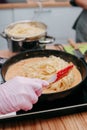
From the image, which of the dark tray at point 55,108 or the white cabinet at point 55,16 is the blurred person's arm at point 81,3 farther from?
the dark tray at point 55,108

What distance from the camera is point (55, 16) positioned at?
2131mm

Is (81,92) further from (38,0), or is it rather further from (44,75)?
(38,0)

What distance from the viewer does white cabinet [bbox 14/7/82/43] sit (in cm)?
207

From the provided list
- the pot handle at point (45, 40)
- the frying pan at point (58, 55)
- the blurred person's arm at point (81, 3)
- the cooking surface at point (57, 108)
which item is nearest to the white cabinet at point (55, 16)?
the blurred person's arm at point (81, 3)

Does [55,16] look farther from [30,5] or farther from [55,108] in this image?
[55,108]

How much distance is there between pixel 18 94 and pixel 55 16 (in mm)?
1534

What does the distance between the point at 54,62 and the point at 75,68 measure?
0.09m

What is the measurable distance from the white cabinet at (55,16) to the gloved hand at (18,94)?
1433mm

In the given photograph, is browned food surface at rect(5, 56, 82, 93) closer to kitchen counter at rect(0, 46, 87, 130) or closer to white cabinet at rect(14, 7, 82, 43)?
kitchen counter at rect(0, 46, 87, 130)

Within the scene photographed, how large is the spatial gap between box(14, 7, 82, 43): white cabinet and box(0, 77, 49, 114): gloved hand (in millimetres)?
1433

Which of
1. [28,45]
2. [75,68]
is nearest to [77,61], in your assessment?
[75,68]

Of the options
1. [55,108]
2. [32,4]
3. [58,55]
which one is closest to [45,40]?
[58,55]

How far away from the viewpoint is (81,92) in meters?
0.86

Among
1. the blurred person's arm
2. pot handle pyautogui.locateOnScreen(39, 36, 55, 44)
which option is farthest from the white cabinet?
pot handle pyautogui.locateOnScreen(39, 36, 55, 44)
